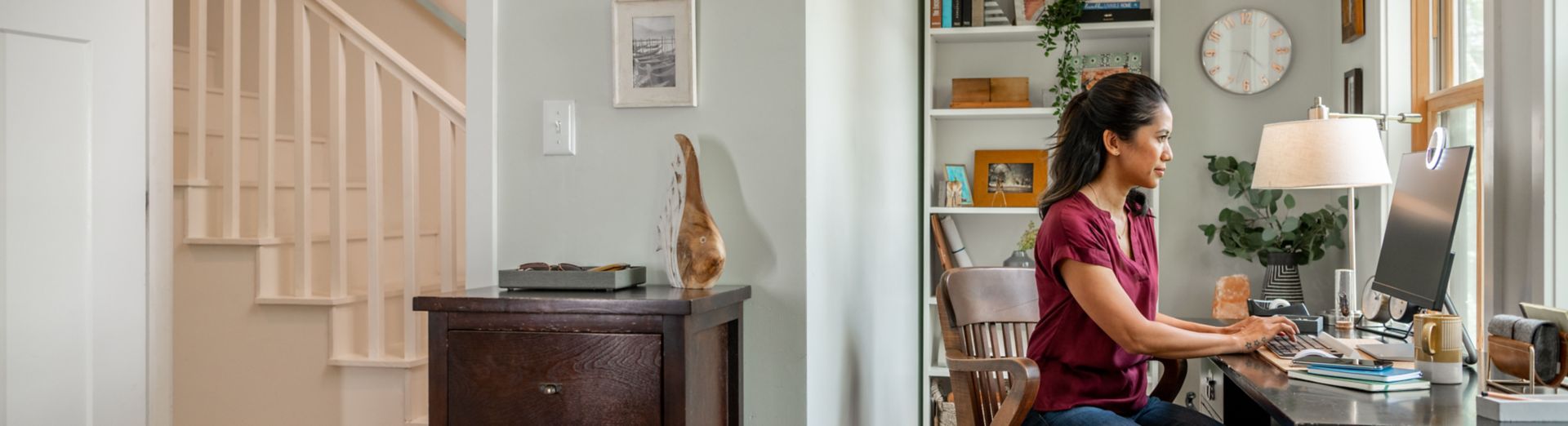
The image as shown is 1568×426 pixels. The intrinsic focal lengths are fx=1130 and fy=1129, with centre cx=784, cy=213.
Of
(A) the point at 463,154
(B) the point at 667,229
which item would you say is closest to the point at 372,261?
(A) the point at 463,154

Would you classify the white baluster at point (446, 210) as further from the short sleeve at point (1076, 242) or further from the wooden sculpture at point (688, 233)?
the short sleeve at point (1076, 242)

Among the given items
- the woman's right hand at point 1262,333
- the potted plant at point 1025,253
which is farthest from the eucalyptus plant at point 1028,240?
the woman's right hand at point 1262,333

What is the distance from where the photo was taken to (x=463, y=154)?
3.82m

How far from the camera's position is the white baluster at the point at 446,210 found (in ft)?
9.89

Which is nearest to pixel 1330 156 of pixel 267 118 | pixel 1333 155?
pixel 1333 155

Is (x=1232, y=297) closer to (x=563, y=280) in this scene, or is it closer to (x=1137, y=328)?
(x=1137, y=328)

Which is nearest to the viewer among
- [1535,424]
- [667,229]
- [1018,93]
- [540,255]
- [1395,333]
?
[1535,424]

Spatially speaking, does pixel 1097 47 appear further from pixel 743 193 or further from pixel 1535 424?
pixel 1535 424

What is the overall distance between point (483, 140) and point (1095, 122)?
1.22m

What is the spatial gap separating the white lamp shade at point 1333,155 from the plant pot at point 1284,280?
1.21 m

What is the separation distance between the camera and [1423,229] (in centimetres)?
224

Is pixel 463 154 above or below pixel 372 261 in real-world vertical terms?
above

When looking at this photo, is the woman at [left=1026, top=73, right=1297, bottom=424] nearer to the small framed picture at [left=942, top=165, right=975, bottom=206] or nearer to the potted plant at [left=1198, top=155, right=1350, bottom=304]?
the potted plant at [left=1198, top=155, right=1350, bottom=304]

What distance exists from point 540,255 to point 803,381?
0.58 m
